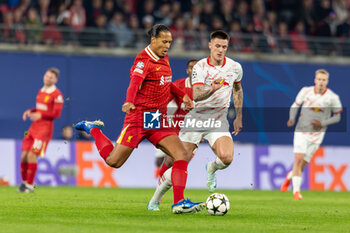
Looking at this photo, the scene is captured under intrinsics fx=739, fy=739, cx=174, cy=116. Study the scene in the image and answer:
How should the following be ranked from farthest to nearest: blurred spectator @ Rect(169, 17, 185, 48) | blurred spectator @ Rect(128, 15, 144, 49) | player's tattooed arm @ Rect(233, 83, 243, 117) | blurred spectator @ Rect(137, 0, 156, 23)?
1. blurred spectator @ Rect(137, 0, 156, 23)
2. blurred spectator @ Rect(169, 17, 185, 48)
3. blurred spectator @ Rect(128, 15, 144, 49)
4. player's tattooed arm @ Rect(233, 83, 243, 117)

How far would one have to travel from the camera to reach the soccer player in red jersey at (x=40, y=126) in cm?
1503

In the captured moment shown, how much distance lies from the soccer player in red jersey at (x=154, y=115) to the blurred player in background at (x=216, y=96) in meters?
1.16

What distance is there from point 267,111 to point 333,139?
8.00ft

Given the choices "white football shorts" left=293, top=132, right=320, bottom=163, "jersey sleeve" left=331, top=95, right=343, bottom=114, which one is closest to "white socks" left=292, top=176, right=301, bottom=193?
"white football shorts" left=293, top=132, right=320, bottom=163

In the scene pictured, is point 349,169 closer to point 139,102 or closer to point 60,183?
point 60,183

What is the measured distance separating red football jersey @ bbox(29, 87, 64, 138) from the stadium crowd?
16.9 ft

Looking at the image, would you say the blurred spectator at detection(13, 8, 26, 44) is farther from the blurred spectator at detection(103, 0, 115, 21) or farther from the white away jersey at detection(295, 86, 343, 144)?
the white away jersey at detection(295, 86, 343, 144)

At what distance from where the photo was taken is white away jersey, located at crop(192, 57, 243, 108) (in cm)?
1091

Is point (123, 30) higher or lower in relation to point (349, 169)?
higher

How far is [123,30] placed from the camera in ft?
69.1

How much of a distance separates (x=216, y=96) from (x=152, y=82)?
1.80m

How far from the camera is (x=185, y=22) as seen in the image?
22.2m

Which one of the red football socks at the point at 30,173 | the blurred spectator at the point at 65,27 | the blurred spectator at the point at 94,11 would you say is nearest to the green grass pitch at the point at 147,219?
the red football socks at the point at 30,173

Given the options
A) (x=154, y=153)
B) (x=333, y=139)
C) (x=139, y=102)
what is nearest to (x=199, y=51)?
(x=154, y=153)
